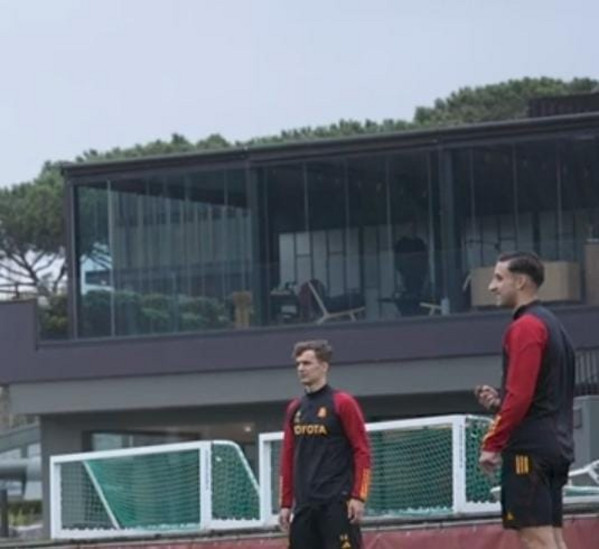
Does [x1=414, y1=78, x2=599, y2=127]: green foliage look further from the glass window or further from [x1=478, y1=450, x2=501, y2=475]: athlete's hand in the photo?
[x1=478, y1=450, x2=501, y2=475]: athlete's hand

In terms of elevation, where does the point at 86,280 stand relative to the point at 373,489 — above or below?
above

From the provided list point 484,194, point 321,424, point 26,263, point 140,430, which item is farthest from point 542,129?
point 26,263

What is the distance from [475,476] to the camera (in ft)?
47.3

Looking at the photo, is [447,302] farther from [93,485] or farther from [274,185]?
[93,485]

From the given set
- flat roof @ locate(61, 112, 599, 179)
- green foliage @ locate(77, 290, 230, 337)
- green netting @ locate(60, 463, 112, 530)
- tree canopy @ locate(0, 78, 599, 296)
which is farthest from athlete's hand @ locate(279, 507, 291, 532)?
tree canopy @ locate(0, 78, 599, 296)

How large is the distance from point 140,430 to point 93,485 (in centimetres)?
1772

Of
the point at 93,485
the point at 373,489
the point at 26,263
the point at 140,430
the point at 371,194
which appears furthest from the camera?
the point at 26,263

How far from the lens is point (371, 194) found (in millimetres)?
32625

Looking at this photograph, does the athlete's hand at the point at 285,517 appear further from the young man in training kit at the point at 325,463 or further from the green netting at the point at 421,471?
the green netting at the point at 421,471

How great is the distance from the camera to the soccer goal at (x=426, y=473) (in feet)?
47.1

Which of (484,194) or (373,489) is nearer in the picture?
(373,489)

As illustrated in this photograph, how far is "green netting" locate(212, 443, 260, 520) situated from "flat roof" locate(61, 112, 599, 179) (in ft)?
52.3

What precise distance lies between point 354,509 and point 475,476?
134 inches

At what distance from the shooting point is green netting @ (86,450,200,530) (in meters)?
16.7
